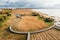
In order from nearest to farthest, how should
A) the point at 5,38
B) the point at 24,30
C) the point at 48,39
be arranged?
the point at 48,39, the point at 5,38, the point at 24,30

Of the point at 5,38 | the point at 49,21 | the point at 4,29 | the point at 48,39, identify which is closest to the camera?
the point at 48,39

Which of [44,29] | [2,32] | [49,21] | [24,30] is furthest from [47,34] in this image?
[2,32]

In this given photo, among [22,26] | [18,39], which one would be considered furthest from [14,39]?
[22,26]

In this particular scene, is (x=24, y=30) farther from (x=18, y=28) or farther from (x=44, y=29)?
(x=44, y=29)

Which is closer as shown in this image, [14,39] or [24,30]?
[14,39]

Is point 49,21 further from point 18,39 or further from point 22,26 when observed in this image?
point 18,39

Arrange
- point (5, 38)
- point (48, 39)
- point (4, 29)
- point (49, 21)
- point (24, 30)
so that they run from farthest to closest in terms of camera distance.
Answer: point (49, 21)
point (4, 29)
point (24, 30)
point (5, 38)
point (48, 39)

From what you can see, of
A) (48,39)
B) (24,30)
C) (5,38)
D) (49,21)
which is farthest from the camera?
(49,21)

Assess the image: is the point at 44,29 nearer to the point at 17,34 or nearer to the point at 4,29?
the point at 17,34

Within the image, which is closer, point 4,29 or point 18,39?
point 18,39
